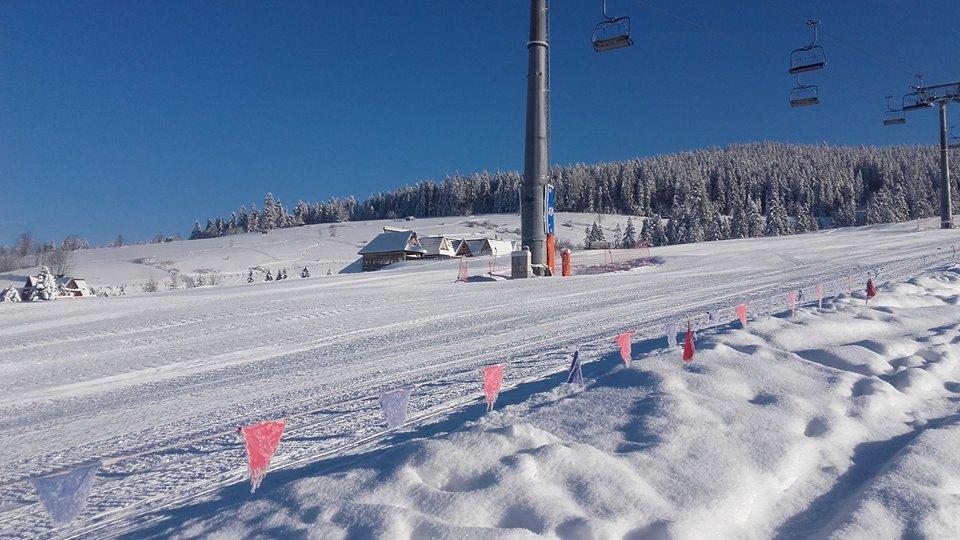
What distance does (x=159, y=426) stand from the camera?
685 cm

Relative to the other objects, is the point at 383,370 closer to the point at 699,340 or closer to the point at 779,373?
the point at 699,340

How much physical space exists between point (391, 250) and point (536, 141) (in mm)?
36938

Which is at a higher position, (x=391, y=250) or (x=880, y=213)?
(x=880, y=213)

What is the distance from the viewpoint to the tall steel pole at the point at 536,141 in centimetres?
2595

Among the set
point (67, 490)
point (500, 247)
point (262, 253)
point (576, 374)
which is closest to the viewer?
point (67, 490)

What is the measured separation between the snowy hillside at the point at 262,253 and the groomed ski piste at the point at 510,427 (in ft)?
185

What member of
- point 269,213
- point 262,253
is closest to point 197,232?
point 269,213

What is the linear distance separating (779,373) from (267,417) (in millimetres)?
5404

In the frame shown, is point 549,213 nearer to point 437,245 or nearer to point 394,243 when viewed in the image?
point 394,243

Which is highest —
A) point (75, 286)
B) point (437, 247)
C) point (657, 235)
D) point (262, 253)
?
point (657, 235)

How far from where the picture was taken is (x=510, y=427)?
15.8 feet

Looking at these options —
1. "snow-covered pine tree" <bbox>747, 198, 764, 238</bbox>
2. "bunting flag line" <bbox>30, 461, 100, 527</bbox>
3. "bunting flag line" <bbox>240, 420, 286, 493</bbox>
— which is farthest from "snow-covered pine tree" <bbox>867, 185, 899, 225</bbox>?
"bunting flag line" <bbox>30, 461, 100, 527</bbox>

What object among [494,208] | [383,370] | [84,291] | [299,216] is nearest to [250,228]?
[299,216]

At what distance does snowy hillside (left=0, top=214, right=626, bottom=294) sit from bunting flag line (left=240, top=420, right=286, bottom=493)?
2456 inches
